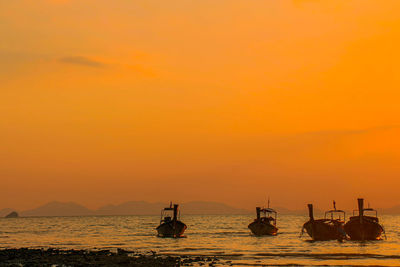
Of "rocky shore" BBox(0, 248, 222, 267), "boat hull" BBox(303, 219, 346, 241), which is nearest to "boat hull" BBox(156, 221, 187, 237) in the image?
"boat hull" BBox(303, 219, 346, 241)

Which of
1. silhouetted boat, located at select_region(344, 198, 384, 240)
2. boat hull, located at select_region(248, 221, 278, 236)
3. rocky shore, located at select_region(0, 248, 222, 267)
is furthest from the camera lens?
boat hull, located at select_region(248, 221, 278, 236)

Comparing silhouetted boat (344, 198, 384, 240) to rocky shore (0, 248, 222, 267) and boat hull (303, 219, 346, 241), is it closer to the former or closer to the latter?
boat hull (303, 219, 346, 241)

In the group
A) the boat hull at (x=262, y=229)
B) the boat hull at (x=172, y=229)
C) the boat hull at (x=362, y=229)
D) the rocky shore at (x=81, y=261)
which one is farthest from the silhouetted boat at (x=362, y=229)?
the rocky shore at (x=81, y=261)

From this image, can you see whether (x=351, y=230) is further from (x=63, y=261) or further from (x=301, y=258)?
(x=63, y=261)

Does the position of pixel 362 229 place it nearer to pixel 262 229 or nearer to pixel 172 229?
pixel 262 229

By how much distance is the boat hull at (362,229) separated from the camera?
81.3 m

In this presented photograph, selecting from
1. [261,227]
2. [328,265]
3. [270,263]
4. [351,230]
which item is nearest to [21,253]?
[270,263]

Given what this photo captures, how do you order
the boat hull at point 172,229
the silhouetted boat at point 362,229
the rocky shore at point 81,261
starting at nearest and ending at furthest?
1. the rocky shore at point 81,261
2. the silhouetted boat at point 362,229
3. the boat hull at point 172,229

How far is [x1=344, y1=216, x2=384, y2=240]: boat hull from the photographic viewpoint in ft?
267

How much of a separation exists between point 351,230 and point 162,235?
32515mm

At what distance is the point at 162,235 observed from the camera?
97000mm

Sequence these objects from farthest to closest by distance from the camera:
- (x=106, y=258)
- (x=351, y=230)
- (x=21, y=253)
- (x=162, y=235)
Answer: (x=162, y=235) → (x=351, y=230) → (x=21, y=253) → (x=106, y=258)

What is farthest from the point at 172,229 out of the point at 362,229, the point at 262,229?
the point at 362,229

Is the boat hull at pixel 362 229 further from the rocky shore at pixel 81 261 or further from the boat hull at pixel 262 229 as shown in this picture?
the rocky shore at pixel 81 261
